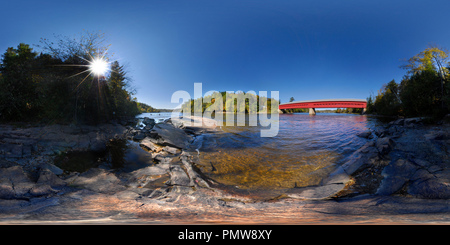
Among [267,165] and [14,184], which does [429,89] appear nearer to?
[267,165]

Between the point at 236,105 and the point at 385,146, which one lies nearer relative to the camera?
the point at 385,146

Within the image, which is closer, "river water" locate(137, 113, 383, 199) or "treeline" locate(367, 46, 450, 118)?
"river water" locate(137, 113, 383, 199)

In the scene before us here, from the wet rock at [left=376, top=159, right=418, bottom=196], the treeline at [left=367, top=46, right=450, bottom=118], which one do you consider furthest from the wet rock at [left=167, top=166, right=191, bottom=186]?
the treeline at [left=367, top=46, right=450, bottom=118]

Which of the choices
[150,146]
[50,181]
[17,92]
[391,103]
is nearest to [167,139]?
[150,146]

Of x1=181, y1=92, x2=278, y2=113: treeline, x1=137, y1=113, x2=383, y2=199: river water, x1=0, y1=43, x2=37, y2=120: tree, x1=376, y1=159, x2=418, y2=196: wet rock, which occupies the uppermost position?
x1=181, y1=92, x2=278, y2=113: treeline

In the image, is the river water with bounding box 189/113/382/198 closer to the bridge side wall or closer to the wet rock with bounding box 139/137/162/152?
the wet rock with bounding box 139/137/162/152

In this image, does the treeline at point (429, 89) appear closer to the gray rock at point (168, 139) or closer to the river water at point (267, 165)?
the river water at point (267, 165)

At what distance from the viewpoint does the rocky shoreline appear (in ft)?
6.46

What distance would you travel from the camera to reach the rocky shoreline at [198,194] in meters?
1.97

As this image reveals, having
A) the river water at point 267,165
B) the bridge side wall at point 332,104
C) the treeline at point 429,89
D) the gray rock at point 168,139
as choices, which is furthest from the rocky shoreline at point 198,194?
the bridge side wall at point 332,104

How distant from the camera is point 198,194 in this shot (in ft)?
9.82
